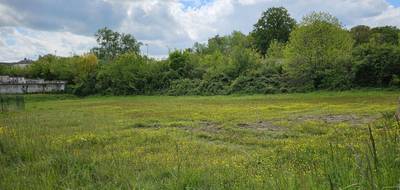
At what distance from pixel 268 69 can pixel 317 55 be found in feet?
25.0

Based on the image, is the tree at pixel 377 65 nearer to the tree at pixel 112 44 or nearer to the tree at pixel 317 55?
the tree at pixel 317 55

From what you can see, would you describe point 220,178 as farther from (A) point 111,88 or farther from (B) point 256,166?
(A) point 111,88

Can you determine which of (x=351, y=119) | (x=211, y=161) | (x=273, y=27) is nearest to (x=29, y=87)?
(x=273, y=27)

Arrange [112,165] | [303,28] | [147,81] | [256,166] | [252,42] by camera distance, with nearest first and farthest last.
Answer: [112,165], [256,166], [303,28], [147,81], [252,42]

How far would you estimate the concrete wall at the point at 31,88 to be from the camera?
70875 millimetres

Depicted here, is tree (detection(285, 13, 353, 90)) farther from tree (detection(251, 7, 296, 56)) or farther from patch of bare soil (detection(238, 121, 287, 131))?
tree (detection(251, 7, 296, 56))

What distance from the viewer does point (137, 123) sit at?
2189 centimetres

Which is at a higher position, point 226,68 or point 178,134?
point 226,68

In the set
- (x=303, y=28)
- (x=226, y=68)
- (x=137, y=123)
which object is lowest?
(x=137, y=123)

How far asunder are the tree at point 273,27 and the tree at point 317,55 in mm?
44960

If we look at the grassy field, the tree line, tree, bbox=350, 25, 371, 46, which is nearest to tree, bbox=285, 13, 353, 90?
the tree line

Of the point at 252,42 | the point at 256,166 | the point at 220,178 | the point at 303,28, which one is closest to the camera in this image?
the point at 220,178

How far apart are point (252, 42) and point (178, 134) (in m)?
87.2

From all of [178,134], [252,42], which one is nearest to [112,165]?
[178,134]
